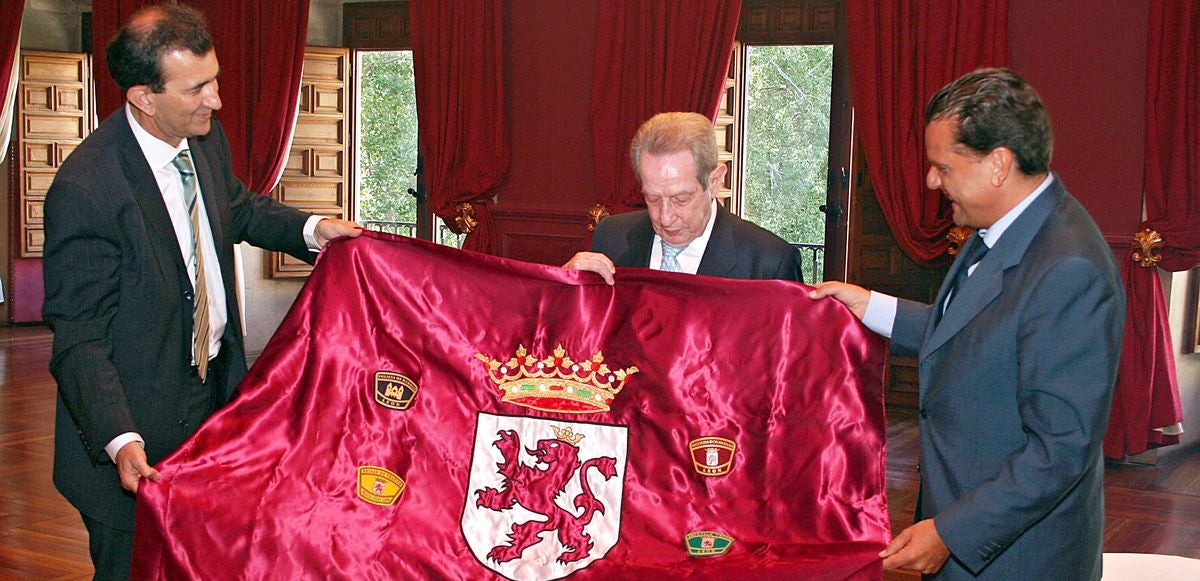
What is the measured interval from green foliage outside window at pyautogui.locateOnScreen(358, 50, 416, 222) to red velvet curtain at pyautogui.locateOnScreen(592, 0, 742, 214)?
2.50 meters

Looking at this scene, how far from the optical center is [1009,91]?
1.88 metres

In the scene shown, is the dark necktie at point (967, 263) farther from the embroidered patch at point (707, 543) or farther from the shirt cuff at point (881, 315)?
the embroidered patch at point (707, 543)

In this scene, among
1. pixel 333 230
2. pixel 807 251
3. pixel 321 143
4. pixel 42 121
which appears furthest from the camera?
pixel 42 121

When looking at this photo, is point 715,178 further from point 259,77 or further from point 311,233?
point 259,77

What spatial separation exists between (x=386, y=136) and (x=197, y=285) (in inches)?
261

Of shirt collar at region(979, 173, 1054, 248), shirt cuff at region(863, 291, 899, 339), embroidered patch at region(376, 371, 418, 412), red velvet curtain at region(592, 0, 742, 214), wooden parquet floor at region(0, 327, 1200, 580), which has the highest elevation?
red velvet curtain at region(592, 0, 742, 214)

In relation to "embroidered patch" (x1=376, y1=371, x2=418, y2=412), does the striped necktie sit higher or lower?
higher

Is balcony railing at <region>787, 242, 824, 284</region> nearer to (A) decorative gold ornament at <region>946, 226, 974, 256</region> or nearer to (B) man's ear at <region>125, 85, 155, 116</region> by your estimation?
(A) decorative gold ornament at <region>946, 226, 974, 256</region>

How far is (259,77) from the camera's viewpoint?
8.24m

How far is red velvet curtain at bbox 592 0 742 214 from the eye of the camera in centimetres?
655

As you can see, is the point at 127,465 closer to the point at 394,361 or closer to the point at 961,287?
the point at 394,361

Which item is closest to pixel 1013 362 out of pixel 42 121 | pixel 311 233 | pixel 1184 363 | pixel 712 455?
pixel 712 455

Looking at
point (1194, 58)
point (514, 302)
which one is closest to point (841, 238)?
point (1194, 58)

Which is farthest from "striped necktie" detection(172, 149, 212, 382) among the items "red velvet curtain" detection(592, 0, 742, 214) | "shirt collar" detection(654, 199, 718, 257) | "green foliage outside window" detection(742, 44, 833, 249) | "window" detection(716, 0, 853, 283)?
"green foliage outside window" detection(742, 44, 833, 249)
